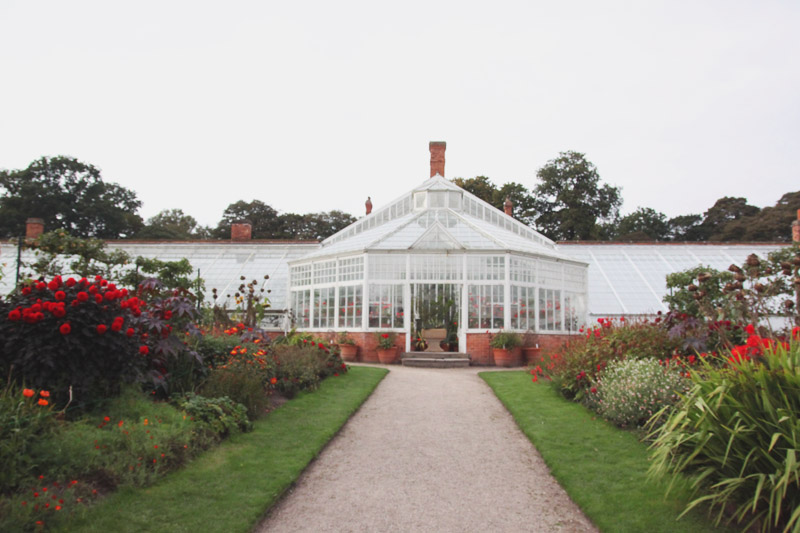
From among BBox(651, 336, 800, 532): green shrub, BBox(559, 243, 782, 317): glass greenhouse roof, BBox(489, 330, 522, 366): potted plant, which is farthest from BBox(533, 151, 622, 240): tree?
BBox(651, 336, 800, 532): green shrub

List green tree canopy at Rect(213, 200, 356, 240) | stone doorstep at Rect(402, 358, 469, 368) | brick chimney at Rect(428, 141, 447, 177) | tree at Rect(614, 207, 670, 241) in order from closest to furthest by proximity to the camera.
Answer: stone doorstep at Rect(402, 358, 469, 368)
brick chimney at Rect(428, 141, 447, 177)
tree at Rect(614, 207, 670, 241)
green tree canopy at Rect(213, 200, 356, 240)

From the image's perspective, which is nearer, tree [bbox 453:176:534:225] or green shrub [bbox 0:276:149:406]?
green shrub [bbox 0:276:149:406]

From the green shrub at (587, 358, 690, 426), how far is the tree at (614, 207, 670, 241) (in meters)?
37.5

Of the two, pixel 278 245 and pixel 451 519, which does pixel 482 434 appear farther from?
pixel 278 245

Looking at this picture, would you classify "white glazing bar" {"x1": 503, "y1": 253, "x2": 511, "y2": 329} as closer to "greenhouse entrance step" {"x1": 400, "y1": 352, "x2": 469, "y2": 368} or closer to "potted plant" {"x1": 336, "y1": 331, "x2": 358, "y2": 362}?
"greenhouse entrance step" {"x1": 400, "y1": 352, "x2": 469, "y2": 368}

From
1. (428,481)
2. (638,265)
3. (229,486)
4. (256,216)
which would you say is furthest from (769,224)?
(229,486)

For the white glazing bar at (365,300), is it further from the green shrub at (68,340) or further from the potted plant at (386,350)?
the green shrub at (68,340)

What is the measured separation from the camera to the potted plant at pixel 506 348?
56.3 feet

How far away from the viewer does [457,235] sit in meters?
19.6

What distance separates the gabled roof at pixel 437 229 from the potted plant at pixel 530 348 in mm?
2637

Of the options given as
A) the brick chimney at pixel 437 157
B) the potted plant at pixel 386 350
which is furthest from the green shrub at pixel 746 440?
the brick chimney at pixel 437 157

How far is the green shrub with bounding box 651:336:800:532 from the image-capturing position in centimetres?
447

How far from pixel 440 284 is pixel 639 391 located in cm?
1197

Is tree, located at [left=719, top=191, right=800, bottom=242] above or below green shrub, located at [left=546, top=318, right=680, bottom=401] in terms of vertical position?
above
